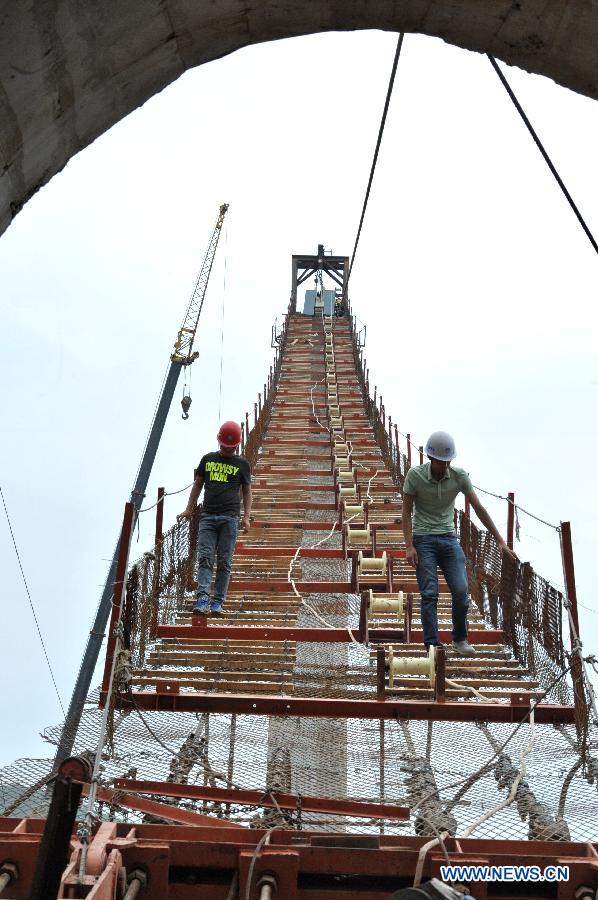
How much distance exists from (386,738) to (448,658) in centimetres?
80

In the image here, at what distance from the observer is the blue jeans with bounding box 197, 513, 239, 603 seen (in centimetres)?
740

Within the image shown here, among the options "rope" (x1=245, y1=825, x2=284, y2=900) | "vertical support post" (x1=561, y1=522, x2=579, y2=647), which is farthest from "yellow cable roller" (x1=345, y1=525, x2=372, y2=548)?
"rope" (x1=245, y1=825, x2=284, y2=900)

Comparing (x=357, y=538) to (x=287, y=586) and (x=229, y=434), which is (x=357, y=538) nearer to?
(x=287, y=586)

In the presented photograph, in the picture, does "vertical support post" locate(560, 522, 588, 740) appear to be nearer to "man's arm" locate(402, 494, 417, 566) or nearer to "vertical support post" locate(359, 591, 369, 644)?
"man's arm" locate(402, 494, 417, 566)

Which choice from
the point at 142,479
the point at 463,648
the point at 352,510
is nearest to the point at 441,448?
the point at 463,648

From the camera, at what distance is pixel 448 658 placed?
6762 millimetres

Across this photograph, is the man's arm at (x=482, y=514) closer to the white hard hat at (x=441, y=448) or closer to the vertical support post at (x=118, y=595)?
the white hard hat at (x=441, y=448)

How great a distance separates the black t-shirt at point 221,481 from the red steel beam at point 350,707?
85.5 inches

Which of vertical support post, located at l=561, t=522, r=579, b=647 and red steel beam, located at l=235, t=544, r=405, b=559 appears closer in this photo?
vertical support post, located at l=561, t=522, r=579, b=647

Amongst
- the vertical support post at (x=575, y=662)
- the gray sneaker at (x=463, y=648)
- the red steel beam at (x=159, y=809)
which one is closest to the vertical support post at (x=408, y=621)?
the gray sneaker at (x=463, y=648)

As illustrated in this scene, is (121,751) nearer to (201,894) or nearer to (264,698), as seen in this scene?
(264,698)

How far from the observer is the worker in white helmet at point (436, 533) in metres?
6.05

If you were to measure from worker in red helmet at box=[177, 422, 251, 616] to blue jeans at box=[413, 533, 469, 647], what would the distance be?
1841 millimetres

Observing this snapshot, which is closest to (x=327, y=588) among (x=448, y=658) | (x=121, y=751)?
(x=448, y=658)
